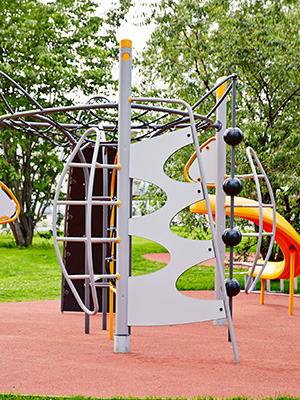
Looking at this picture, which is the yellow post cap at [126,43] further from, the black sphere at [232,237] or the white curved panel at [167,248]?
the black sphere at [232,237]

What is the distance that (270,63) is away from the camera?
9.75 metres

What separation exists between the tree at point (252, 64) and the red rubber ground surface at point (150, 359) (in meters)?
3.25

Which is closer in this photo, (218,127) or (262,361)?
(262,361)

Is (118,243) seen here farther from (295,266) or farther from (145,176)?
(295,266)

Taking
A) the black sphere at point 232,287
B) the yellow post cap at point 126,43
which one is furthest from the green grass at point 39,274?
the yellow post cap at point 126,43

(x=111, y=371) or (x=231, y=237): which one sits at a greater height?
(x=231, y=237)

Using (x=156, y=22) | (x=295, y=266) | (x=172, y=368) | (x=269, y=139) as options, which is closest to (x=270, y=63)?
(x=269, y=139)

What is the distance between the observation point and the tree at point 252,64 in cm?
952

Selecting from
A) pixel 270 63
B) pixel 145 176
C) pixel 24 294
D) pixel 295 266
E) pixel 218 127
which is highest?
pixel 270 63

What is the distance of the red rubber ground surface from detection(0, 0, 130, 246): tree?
9498 millimetres

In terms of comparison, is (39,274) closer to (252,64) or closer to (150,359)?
(252,64)

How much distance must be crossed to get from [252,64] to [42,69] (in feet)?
Answer: 25.6

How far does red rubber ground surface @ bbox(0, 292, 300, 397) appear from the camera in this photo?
3.76 m

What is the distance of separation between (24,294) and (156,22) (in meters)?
5.55
